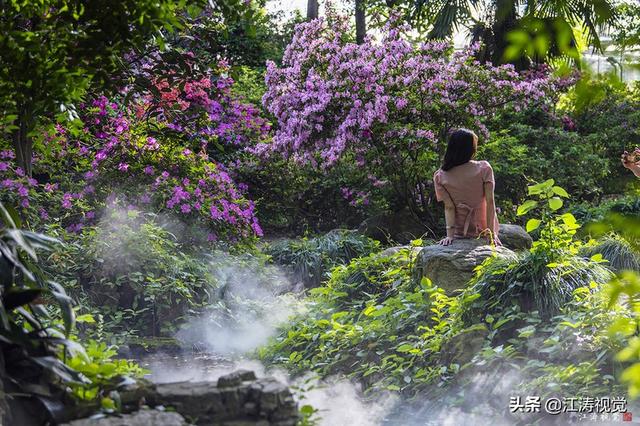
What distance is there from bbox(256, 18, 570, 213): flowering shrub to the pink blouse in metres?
3.40

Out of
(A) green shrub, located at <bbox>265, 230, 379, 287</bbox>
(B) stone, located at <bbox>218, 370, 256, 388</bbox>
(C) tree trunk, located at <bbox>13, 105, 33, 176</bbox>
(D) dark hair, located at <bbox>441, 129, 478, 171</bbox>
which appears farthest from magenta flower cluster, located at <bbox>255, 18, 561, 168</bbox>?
(B) stone, located at <bbox>218, 370, 256, 388</bbox>

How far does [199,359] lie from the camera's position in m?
6.92

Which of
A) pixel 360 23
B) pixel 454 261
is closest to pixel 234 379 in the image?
pixel 454 261

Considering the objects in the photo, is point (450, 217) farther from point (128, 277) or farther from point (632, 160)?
point (128, 277)

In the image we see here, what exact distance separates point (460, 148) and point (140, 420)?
465 cm

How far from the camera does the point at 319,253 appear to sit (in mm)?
10117

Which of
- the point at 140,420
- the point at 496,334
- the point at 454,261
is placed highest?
the point at 140,420

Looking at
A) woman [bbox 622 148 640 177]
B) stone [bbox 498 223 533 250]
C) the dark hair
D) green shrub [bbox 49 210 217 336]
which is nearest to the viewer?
the dark hair

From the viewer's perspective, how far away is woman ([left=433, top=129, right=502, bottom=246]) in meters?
6.79

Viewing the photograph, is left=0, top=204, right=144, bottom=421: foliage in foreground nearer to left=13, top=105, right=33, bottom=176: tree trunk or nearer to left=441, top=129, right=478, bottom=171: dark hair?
left=13, top=105, right=33, bottom=176: tree trunk

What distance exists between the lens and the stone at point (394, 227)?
459 inches

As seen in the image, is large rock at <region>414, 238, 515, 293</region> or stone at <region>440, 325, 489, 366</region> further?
large rock at <region>414, 238, 515, 293</region>

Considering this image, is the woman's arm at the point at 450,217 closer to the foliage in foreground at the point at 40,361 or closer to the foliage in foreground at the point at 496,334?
the foliage in foreground at the point at 496,334

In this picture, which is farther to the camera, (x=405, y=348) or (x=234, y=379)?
(x=405, y=348)
